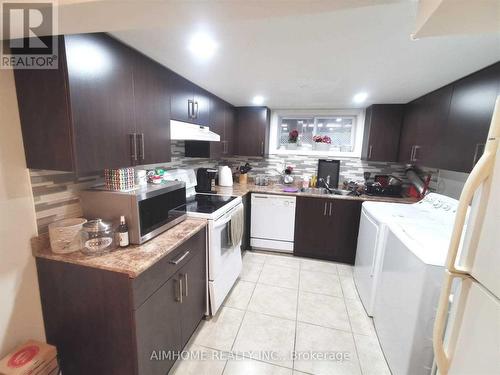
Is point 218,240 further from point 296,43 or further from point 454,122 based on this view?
point 454,122

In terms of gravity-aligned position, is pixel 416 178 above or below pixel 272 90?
below

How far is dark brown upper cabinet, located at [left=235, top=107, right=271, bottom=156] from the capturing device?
10.5 feet

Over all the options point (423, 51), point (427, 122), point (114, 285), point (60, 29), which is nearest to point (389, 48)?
point (423, 51)

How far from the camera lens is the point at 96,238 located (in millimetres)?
1203

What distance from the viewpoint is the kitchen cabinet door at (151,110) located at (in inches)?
55.9

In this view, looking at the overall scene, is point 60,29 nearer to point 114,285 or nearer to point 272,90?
point 114,285

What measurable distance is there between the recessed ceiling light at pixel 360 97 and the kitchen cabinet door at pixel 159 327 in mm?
2569

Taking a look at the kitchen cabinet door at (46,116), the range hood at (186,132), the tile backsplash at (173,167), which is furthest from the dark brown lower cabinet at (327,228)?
the kitchen cabinet door at (46,116)

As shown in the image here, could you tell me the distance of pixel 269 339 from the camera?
1705mm

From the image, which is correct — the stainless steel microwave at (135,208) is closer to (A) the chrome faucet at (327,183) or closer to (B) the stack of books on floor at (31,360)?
(B) the stack of books on floor at (31,360)

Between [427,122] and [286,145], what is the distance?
1.84 m

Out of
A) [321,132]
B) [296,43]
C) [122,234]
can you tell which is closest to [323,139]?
[321,132]

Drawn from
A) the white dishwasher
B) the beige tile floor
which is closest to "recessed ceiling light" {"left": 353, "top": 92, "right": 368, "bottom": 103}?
the white dishwasher

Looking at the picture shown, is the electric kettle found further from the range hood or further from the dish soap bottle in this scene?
the dish soap bottle
